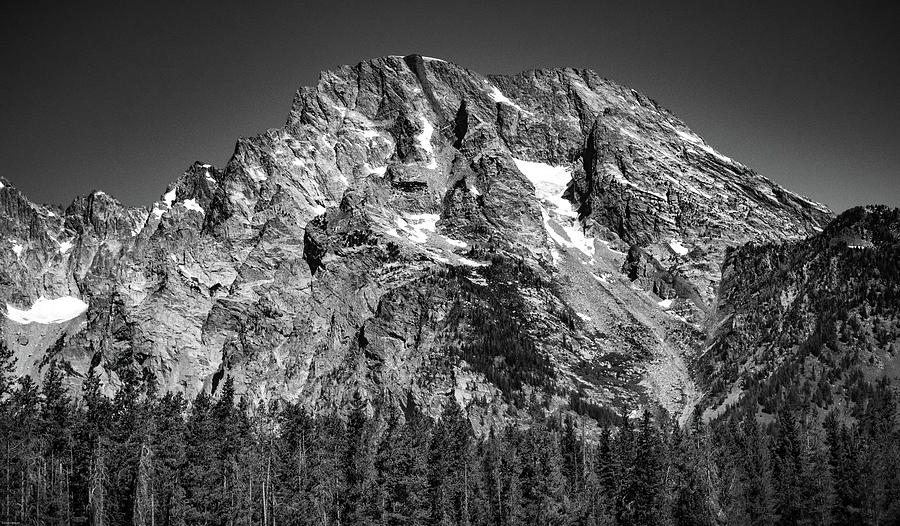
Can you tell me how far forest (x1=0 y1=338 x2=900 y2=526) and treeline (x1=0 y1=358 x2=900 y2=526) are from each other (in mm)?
202

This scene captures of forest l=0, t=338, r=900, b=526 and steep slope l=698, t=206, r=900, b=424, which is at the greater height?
steep slope l=698, t=206, r=900, b=424

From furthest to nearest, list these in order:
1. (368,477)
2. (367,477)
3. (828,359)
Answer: (828,359)
(368,477)
(367,477)

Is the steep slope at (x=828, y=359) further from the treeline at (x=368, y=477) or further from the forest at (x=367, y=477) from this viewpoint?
the forest at (x=367, y=477)

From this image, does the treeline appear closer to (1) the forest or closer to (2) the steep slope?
(1) the forest

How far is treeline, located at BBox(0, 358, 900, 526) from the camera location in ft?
237

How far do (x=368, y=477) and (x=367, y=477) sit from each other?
21 cm

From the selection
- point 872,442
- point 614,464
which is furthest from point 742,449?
point 614,464

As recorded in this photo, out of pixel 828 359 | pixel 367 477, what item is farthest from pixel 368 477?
pixel 828 359

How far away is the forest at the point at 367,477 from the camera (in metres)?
72.1

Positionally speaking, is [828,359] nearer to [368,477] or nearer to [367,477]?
A: [368,477]

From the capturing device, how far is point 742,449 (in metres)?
105

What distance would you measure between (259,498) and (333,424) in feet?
68.4

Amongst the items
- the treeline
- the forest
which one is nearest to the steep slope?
the treeline

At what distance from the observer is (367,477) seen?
257ft
